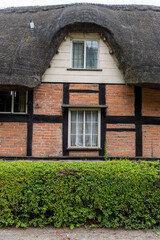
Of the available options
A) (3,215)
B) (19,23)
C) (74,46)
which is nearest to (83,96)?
(74,46)

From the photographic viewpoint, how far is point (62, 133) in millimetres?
6703

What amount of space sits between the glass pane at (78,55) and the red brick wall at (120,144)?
2.85 metres

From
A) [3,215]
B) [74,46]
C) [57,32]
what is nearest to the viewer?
[3,215]

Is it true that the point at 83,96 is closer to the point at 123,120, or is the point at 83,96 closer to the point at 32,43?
the point at 123,120

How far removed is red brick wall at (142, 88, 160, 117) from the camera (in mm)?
6844

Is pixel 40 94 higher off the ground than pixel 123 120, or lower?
higher

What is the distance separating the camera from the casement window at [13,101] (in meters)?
6.78

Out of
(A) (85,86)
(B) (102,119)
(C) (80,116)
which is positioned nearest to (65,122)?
(C) (80,116)

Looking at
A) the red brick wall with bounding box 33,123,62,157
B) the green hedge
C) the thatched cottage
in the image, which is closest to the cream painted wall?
the thatched cottage

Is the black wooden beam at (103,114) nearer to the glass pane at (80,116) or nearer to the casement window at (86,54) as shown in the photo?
the glass pane at (80,116)

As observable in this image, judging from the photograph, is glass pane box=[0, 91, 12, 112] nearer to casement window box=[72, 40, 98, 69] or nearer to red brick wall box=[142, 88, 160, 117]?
casement window box=[72, 40, 98, 69]

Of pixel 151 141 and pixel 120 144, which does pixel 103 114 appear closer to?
pixel 120 144

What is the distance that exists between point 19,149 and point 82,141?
2226 millimetres

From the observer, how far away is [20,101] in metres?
6.87
